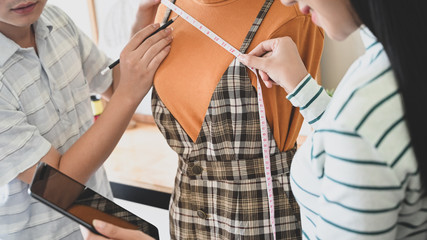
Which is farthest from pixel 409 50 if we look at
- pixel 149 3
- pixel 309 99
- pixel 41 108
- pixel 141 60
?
pixel 41 108

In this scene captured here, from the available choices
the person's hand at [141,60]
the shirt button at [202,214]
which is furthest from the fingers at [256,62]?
the shirt button at [202,214]

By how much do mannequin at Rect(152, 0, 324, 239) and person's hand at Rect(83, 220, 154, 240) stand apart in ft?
0.70

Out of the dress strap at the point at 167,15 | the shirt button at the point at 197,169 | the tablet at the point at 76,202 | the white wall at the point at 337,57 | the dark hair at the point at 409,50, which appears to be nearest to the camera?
the dark hair at the point at 409,50

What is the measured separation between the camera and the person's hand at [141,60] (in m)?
1.22

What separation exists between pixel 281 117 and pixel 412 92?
0.53 m

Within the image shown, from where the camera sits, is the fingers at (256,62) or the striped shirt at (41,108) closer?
the fingers at (256,62)

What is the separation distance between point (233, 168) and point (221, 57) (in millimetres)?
283

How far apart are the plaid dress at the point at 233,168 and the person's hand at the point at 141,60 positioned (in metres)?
0.10

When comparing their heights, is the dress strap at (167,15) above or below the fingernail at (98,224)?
above

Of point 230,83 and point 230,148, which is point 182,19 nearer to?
point 230,83

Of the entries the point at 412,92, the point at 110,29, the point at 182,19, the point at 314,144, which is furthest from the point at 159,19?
the point at 110,29

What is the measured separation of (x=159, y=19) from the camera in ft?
4.32

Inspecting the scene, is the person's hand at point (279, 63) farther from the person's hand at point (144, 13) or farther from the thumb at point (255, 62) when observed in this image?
the person's hand at point (144, 13)

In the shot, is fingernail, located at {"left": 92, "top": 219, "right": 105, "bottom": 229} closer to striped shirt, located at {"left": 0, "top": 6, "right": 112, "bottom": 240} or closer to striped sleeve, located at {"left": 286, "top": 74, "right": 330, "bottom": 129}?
striped shirt, located at {"left": 0, "top": 6, "right": 112, "bottom": 240}
